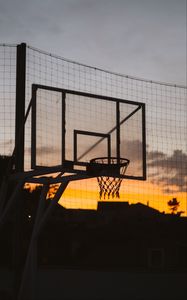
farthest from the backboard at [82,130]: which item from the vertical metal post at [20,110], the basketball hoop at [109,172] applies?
the vertical metal post at [20,110]

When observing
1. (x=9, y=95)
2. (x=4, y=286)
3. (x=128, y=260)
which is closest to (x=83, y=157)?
(x=9, y=95)

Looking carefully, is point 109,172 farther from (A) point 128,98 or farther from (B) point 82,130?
(A) point 128,98

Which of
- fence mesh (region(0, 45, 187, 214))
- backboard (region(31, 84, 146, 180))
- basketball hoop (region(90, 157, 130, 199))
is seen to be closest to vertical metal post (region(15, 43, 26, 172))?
fence mesh (region(0, 45, 187, 214))

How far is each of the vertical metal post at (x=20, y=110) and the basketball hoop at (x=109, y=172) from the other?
154 cm

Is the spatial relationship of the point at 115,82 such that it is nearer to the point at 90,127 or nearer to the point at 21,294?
the point at 90,127

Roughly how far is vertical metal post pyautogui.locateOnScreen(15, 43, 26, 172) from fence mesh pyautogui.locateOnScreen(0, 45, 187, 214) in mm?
93

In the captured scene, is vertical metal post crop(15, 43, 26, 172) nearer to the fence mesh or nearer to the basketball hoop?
the fence mesh

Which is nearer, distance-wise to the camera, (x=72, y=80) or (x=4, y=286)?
(x=72, y=80)

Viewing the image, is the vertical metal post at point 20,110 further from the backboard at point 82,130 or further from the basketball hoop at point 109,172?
the basketball hoop at point 109,172

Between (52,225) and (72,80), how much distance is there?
1535cm

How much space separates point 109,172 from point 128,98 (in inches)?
88.0

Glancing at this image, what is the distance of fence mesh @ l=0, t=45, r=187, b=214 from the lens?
1063 cm

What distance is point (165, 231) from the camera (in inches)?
956

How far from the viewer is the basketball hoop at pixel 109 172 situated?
9.98 meters
